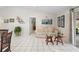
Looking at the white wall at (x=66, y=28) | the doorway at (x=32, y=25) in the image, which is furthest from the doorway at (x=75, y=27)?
the doorway at (x=32, y=25)

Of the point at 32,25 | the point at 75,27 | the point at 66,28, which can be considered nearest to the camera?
the point at 75,27

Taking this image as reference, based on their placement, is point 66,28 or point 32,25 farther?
point 32,25

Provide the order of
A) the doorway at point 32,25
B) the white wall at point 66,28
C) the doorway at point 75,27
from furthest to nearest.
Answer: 1. the doorway at point 32,25
2. the white wall at point 66,28
3. the doorway at point 75,27

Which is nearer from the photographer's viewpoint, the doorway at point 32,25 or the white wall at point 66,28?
the white wall at point 66,28

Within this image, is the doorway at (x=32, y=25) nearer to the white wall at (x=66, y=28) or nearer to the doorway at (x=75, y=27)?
the white wall at (x=66, y=28)

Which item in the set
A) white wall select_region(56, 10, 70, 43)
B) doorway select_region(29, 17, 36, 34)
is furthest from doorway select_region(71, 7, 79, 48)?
doorway select_region(29, 17, 36, 34)

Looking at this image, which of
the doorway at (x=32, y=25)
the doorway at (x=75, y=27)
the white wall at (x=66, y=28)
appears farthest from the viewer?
the doorway at (x=32, y=25)

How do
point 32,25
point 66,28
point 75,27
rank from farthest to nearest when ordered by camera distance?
point 32,25
point 66,28
point 75,27

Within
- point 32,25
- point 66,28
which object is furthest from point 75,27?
point 32,25

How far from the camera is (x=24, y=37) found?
6.51 metres

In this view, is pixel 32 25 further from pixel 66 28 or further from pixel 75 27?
pixel 75 27

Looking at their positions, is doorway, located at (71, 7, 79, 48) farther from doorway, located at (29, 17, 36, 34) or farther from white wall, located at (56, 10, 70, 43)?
doorway, located at (29, 17, 36, 34)

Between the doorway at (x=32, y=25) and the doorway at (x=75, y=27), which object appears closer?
the doorway at (x=75, y=27)
